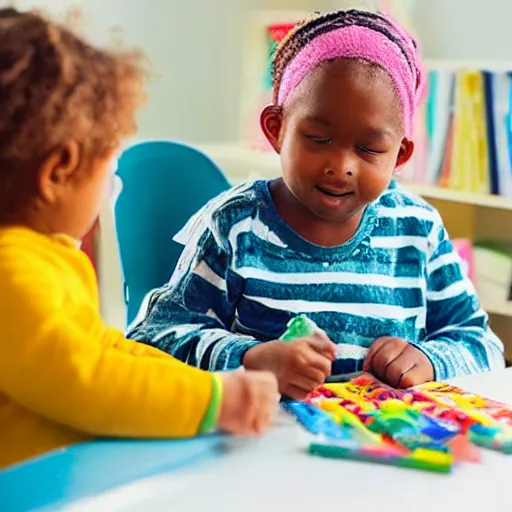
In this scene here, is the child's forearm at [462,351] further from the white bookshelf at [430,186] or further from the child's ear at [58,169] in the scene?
the white bookshelf at [430,186]

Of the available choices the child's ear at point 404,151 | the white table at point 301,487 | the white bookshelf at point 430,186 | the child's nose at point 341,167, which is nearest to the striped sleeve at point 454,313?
the child's ear at point 404,151

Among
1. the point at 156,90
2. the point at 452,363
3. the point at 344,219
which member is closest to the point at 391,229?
the point at 344,219

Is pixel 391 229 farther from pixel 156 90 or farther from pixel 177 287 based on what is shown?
pixel 156 90

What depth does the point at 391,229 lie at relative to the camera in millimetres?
1154

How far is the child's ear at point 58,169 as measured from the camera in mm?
631

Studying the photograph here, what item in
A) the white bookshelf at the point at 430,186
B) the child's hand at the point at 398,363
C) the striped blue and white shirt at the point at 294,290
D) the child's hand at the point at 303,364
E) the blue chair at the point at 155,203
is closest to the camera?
the child's hand at the point at 303,364

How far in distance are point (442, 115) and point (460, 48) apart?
14.4 inches

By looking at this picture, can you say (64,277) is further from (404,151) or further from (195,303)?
(404,151)

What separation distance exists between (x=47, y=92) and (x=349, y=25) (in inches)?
21.3

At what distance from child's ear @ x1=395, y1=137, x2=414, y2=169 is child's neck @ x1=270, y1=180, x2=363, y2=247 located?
0.09 m

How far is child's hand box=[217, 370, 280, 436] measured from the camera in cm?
68

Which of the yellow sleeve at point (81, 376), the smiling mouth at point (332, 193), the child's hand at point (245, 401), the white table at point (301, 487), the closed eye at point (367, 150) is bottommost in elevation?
the white table at point (301, 487)

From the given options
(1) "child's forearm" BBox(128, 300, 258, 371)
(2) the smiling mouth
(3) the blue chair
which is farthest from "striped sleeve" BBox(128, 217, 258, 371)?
(3) the blue chair

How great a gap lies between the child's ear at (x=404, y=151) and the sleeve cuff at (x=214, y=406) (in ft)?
1.79
